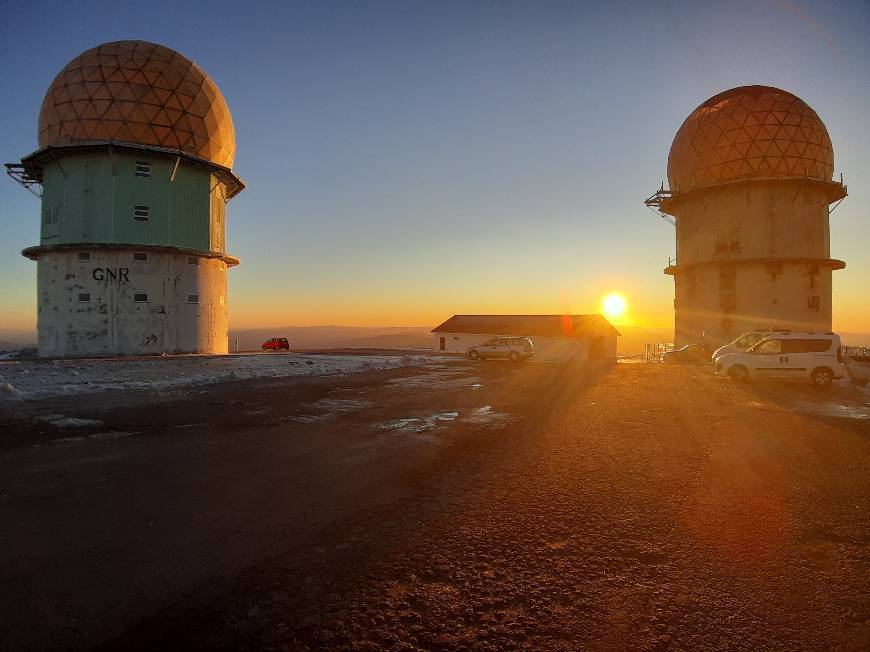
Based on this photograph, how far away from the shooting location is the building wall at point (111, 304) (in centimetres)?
2184

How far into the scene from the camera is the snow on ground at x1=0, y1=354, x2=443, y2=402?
11883 millimetres

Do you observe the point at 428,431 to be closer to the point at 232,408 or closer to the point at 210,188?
the point at 232,408

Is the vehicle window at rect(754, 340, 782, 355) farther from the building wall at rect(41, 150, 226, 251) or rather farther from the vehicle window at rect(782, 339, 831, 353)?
the building wall at rect(41, 150, 226, 251)

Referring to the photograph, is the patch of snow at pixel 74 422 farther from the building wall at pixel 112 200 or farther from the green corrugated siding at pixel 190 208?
the green corrugated siding at pixel 190 208

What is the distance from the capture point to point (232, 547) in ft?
11.5

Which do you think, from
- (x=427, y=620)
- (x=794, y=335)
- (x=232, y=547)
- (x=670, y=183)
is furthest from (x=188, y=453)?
(x=670, y=183)

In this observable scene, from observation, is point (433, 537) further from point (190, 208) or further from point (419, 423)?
point (190, 208)

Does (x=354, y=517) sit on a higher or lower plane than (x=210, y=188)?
lower

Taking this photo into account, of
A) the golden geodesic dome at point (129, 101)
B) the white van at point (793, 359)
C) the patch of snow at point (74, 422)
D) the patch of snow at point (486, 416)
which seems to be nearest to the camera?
the patch of snow at point (74, 422)

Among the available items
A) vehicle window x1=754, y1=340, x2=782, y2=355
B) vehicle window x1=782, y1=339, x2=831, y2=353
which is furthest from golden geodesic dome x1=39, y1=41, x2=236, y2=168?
vehicle window x1=782, y1=339, x2=831, y2=353

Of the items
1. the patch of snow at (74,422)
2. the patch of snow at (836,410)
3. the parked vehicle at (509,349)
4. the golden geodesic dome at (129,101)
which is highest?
the golden geodesic dome at (129,101)

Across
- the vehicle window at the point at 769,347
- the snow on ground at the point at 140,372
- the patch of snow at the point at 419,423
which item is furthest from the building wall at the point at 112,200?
the vehicle window at the point at 769,347

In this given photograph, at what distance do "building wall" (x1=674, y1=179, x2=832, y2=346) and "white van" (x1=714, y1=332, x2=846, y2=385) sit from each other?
56.3 ft

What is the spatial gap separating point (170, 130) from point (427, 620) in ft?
92.0
